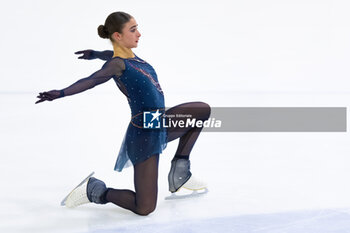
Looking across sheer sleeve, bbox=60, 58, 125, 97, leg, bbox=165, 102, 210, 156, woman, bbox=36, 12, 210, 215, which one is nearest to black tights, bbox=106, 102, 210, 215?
woman, bbox=36, 12, 210, 215

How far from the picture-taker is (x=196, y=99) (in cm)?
844

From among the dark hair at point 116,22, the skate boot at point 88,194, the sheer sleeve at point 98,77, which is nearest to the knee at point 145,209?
the skate boot at point 88,194

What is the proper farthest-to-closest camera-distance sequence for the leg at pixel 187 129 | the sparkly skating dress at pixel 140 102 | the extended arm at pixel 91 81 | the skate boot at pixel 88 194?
the leg at pixel 187 129, the skate boot at pixel 88 194, the sparkly skating dress at pixel 140 102, the extended arm at pixel 91 81

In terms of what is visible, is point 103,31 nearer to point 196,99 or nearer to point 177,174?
point 177,174

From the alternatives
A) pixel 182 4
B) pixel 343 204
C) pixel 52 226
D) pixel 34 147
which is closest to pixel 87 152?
pixel 34 147

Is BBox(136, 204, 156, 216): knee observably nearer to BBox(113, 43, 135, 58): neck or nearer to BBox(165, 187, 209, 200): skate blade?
BBox(165, 187, 209, 200): skate blade

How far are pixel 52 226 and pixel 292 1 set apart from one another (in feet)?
30.7

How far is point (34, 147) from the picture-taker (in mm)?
4223

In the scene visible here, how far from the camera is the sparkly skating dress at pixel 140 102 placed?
7.48ft

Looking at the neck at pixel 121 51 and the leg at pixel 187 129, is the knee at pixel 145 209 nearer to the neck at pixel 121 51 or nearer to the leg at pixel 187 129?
the leg at pixel 187 129

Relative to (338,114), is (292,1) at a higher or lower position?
higher

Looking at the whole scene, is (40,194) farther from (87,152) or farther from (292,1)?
(292,1)

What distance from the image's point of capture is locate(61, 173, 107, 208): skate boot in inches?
94.0

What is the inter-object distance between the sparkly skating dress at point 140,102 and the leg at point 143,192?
0.04 meters
